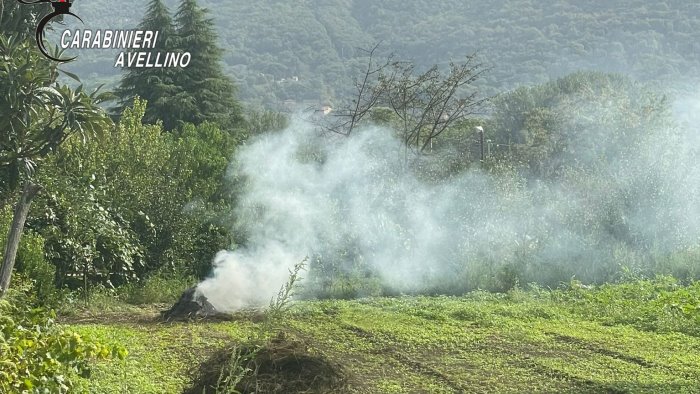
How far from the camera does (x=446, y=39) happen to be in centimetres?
8488

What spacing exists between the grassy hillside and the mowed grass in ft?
181

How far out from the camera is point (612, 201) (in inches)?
779

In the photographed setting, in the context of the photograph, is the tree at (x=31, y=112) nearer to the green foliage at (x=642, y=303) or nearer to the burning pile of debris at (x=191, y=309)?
the burning pile of debris at (x=191, y=309)

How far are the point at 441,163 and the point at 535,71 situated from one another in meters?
54.3

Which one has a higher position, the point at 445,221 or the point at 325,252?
the point at 445,221

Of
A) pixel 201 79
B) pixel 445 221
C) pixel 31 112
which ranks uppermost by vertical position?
pixel 201 79

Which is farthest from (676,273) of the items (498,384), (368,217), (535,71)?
(535,71)

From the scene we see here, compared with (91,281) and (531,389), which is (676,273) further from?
(91,281)

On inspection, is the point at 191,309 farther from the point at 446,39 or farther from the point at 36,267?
the point at 446,39

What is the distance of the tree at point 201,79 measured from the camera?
33.4 m

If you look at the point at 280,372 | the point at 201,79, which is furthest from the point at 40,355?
the point at 201,79

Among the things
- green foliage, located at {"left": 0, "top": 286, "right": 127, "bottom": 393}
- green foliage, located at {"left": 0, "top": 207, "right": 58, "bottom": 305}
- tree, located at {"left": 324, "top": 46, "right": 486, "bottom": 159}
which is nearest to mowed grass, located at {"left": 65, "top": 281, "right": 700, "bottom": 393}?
green foliage, located at {"left": 0, "top": 286, "right": 127, "bottom": 393}

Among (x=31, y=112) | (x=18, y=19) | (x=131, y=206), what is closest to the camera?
(x=31, y=112)

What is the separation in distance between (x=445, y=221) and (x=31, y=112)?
10767 millimetres
